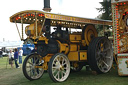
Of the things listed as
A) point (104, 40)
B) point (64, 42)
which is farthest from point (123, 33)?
point (64, 42)

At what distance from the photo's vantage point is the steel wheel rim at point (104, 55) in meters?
9.11

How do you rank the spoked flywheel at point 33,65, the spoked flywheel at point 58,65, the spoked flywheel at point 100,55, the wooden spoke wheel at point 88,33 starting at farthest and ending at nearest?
the wooden spoke wheel at point 88,33 < the spoked flywheel at point 100,55 < the spoked flywheel at point 33,65 < the spoked flywheel at point 58,65

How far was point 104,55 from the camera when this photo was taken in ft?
30.8

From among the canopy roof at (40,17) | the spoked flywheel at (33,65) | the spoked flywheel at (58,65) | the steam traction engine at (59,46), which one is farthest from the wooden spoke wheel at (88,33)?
the spoked flywheel at (33,65)

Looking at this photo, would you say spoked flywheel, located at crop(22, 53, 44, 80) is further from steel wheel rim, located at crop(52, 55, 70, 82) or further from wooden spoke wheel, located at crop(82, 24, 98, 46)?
wooden spoke wheel, located at crop(82, 24, 98, 46)

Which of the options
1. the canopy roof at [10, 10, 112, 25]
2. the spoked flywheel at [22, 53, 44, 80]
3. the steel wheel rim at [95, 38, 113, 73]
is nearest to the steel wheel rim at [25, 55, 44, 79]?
the spoked flywheel at [22, 53, 44, 80]

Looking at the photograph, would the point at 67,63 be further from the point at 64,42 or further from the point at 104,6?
the point at 104,6

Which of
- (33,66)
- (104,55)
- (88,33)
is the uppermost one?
(88,33)

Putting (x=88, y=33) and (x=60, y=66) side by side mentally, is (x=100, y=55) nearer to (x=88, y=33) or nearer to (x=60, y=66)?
(x=88, y=33)

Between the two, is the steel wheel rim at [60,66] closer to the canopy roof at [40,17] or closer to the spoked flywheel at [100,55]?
the spoked flywheel at [100,55]

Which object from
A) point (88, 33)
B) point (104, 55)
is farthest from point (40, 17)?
point (104, 55)

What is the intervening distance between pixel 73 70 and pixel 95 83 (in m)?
2.91

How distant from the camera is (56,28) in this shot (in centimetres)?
894

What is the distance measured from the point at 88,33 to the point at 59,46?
1.74 meters
